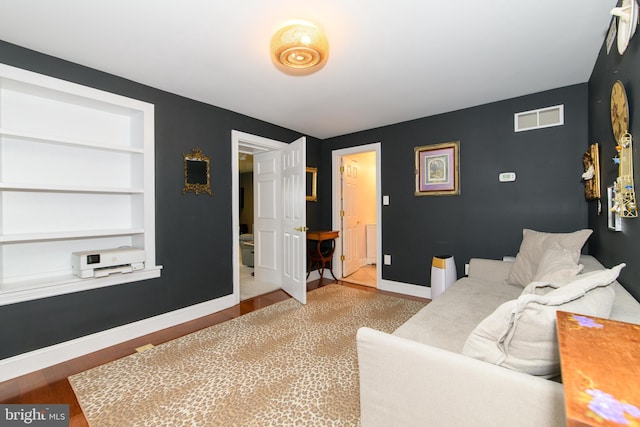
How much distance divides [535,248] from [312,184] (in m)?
3.07

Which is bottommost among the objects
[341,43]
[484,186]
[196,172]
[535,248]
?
[535,248]

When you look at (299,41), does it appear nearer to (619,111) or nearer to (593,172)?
(619,111)

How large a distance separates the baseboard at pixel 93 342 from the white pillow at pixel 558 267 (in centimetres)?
307

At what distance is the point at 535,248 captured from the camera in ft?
7.32

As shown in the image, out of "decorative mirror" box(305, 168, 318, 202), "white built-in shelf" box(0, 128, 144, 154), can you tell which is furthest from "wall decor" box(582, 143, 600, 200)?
"white built-in shelf" box(0, 128, 144, 154)

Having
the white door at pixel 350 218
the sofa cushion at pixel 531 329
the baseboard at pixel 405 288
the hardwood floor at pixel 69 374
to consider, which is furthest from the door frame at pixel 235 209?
the sofa cushion at pixel 531 329

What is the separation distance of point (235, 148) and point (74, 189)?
5.28 ft

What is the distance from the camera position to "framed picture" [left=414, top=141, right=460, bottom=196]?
11.1 ft

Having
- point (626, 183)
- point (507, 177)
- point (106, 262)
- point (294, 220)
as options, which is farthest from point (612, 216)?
point (106, 262)

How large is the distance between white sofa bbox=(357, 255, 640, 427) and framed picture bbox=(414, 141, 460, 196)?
2.12 meters

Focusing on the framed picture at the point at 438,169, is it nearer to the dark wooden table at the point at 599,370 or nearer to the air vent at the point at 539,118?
the air vent at the point at 539,118

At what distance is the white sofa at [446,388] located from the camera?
854 millimetres

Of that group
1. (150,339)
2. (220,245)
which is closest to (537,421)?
(150,339)

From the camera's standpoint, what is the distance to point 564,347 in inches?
28.2
